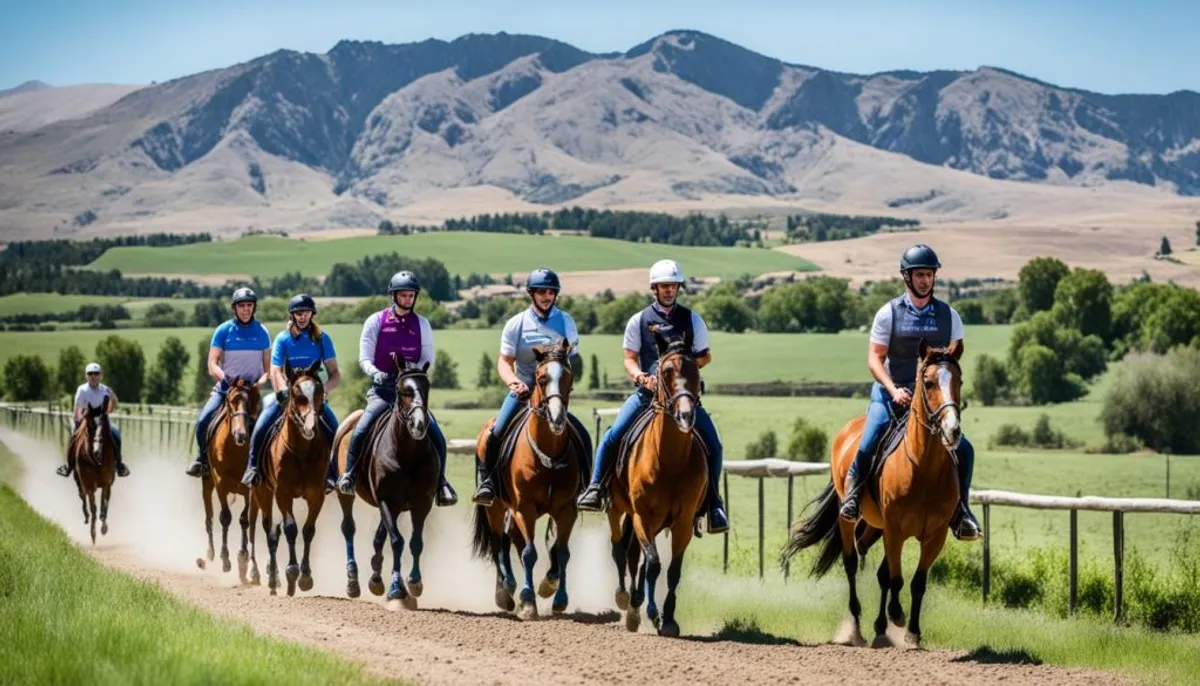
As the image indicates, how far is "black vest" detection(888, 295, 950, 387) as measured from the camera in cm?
1446

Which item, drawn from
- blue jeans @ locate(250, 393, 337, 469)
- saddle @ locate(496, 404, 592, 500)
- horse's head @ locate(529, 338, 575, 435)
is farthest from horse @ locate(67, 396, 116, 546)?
horse's head @ locate(529, 338, 575, 435)

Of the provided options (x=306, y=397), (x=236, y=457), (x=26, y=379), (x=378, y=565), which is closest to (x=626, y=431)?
(x=378, y=565)

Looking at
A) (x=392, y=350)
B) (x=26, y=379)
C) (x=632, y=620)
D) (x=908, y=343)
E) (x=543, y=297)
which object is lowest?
(x=26, y=379)

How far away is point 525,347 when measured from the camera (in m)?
16.4

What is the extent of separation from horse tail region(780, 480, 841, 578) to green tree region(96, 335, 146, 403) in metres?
97.8

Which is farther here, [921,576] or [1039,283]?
[1039,283]

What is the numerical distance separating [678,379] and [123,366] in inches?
3974

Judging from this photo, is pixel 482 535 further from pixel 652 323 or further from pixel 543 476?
pixel 652 323

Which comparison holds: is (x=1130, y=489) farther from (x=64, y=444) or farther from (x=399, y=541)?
(x=399, y=541)

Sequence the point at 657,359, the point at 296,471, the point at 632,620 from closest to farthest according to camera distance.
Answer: the point at 632,620 → the point at 657,359 → the point at 296,471

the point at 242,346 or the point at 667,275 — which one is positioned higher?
the point at 667,275

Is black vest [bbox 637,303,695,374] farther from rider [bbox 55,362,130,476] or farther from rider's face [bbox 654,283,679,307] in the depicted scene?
rider [bbox 55,362,130,476]

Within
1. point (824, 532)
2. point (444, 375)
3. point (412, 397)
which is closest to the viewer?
point (824, 532)

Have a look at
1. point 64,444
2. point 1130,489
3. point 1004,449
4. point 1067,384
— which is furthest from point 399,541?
point 1067,384
